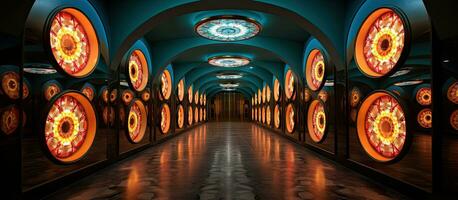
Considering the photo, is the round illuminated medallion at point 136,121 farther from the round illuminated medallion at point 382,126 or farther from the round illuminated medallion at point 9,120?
the round illuminated medallion at point 382,126

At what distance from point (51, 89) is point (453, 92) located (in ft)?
21.0

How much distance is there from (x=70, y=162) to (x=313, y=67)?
825 cm

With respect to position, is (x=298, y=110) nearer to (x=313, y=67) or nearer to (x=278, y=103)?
(x=313, y=67)

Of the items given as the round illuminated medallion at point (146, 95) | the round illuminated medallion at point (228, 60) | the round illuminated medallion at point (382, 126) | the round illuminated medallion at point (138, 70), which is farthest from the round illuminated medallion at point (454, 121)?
the round illuminated medallion at point (228, 60)

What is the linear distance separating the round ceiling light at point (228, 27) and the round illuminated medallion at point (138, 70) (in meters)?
2.41

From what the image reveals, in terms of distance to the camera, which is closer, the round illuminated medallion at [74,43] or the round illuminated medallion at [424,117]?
the round illuminated medallion at [424,117]

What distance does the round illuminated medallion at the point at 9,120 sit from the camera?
3486mm

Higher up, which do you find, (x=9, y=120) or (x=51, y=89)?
(x=51, y=89)

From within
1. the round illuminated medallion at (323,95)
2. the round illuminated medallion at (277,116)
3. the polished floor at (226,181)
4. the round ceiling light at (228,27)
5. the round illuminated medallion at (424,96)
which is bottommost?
the polished floor at (226,181)

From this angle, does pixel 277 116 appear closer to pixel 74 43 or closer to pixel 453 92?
pixel 74 43

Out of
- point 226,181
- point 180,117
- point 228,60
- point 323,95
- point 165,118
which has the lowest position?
point 226,181

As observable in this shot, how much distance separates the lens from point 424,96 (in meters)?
4.29

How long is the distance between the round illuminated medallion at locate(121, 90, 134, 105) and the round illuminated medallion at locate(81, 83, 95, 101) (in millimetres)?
1756

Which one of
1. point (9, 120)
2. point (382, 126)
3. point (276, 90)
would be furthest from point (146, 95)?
point (276, 90)
